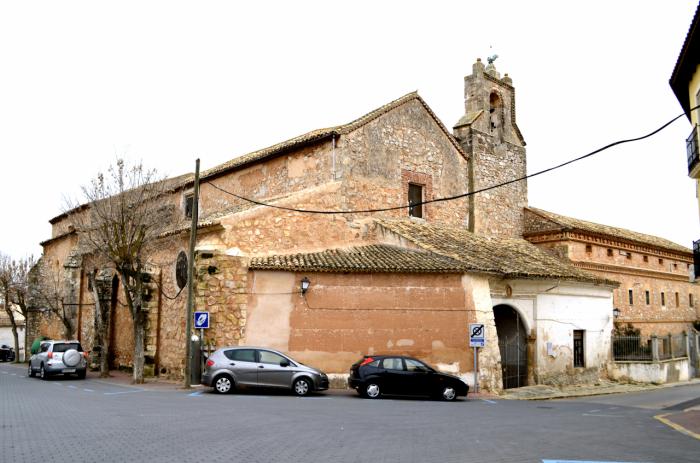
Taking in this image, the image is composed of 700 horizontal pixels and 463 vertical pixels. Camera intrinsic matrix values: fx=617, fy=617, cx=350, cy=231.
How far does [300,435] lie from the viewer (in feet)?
33.5

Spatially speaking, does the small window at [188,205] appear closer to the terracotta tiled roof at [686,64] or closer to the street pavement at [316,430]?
the street pavement at [316,430]

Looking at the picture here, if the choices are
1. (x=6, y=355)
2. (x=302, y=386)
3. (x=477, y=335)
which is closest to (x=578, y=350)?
(x=477, y=335)

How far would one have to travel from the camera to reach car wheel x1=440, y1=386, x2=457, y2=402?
692 inches

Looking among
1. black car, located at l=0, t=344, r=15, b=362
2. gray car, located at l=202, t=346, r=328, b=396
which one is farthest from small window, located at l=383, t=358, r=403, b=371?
black car, located at l=0, t=344, r=15, b=362

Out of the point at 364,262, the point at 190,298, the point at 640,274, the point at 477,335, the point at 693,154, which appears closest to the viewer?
the point at 693,154

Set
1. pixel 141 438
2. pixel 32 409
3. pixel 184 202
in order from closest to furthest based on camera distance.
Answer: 1. pixel 141 438
2. pixel 32 409
3. pixel 184 202

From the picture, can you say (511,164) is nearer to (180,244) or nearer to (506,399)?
(506,399)

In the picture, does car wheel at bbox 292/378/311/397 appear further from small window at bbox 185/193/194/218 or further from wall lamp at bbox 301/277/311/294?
small window at bbox 185/193/194/218

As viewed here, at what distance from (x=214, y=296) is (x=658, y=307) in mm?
27187

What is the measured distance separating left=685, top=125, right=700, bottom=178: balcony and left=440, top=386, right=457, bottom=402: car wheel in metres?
8.83

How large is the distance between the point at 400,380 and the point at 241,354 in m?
4.57

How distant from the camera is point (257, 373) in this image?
1730 cm

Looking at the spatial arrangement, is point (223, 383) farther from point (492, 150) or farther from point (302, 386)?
point (492, 150)

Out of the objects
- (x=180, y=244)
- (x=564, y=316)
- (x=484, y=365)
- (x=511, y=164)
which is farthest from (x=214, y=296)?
(x=511, y=164)
